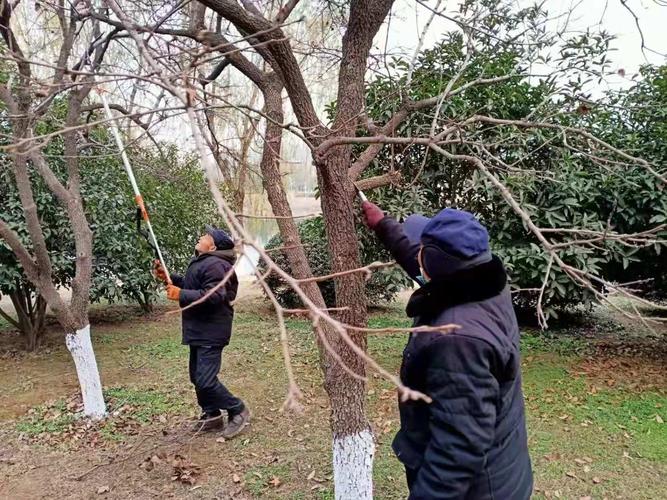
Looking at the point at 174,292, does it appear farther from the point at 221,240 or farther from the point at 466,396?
the point at 466,396

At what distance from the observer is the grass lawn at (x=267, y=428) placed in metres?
3.33

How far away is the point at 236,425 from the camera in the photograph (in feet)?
13.3

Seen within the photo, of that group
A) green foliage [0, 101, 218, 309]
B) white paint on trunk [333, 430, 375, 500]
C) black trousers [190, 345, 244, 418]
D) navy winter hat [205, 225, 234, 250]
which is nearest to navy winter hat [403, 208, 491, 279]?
white paint on trunk [333, 430, 375, 500]

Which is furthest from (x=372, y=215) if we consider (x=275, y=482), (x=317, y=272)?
(x=317, y=272)

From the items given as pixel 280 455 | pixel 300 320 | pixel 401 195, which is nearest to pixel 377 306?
pixel 300 320

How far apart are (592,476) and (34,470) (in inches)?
148

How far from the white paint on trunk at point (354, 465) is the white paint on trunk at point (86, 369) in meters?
2.46

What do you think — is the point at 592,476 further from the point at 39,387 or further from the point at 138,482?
the point at 39,387

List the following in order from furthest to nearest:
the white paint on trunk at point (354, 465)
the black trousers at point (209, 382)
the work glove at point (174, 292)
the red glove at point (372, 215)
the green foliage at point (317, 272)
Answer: the green foliage at point (317, 272) < the black trousers at point (209, 382) < the work glove at point (174, 292) < the white paint on trunk at point (354, 465) < the red glove at point (372, 215)

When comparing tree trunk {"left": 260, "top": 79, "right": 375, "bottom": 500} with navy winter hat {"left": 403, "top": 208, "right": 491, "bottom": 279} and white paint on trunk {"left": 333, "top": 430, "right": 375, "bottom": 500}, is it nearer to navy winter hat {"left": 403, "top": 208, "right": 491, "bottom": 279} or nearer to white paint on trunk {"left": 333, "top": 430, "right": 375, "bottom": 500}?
white paint on trunk {"left": 333, "top": 430, "right": 375, "bottom": 500}

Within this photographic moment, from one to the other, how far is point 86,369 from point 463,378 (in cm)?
365

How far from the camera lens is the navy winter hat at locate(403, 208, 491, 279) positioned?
155cm

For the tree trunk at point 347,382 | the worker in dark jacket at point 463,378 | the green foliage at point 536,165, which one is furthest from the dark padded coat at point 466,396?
the green foliage at point 536,165

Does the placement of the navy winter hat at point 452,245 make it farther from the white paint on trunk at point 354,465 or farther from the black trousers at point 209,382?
the black trousers at point 209,382
